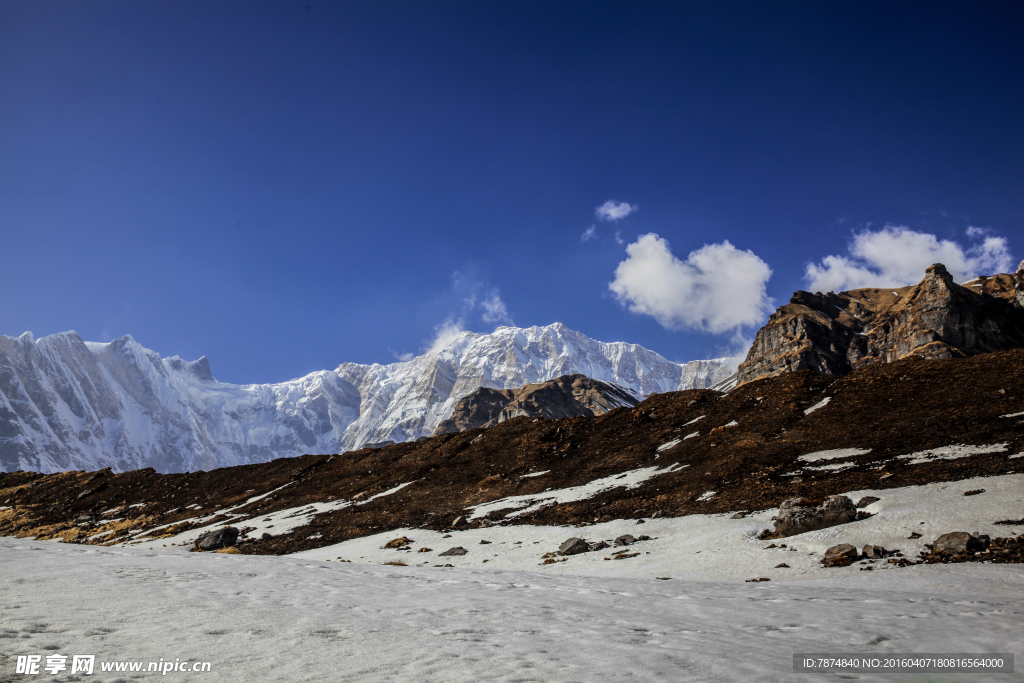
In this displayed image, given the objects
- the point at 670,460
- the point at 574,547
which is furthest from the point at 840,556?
the point at 670,460

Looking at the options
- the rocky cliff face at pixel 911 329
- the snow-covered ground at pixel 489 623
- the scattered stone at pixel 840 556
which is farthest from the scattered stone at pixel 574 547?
the rocky cliff face at pixel 911 329

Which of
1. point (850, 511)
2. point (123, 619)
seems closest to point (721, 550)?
point (850, 511)

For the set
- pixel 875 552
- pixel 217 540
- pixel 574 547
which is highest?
pixel 217 540

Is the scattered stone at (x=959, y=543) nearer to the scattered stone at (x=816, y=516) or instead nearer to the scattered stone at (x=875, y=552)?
the scattered stone at (x=875, y=552)

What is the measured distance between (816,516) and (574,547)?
8.14 metres

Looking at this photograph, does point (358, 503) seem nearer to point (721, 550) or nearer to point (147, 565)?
point (147, 565)

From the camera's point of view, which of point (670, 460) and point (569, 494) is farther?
point (670, 460)

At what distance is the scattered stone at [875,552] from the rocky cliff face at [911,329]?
106 m

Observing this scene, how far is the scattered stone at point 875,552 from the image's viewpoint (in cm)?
1278

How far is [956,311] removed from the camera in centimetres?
13800

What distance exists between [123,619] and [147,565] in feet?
26.7

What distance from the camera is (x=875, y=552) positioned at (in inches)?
507

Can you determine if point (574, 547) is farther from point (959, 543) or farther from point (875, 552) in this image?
point (959, 543)

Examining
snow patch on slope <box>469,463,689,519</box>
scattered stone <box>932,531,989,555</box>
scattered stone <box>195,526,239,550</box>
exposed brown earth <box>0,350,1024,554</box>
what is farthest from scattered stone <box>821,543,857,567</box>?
scattered stone <box>195,526,239,550</box>
